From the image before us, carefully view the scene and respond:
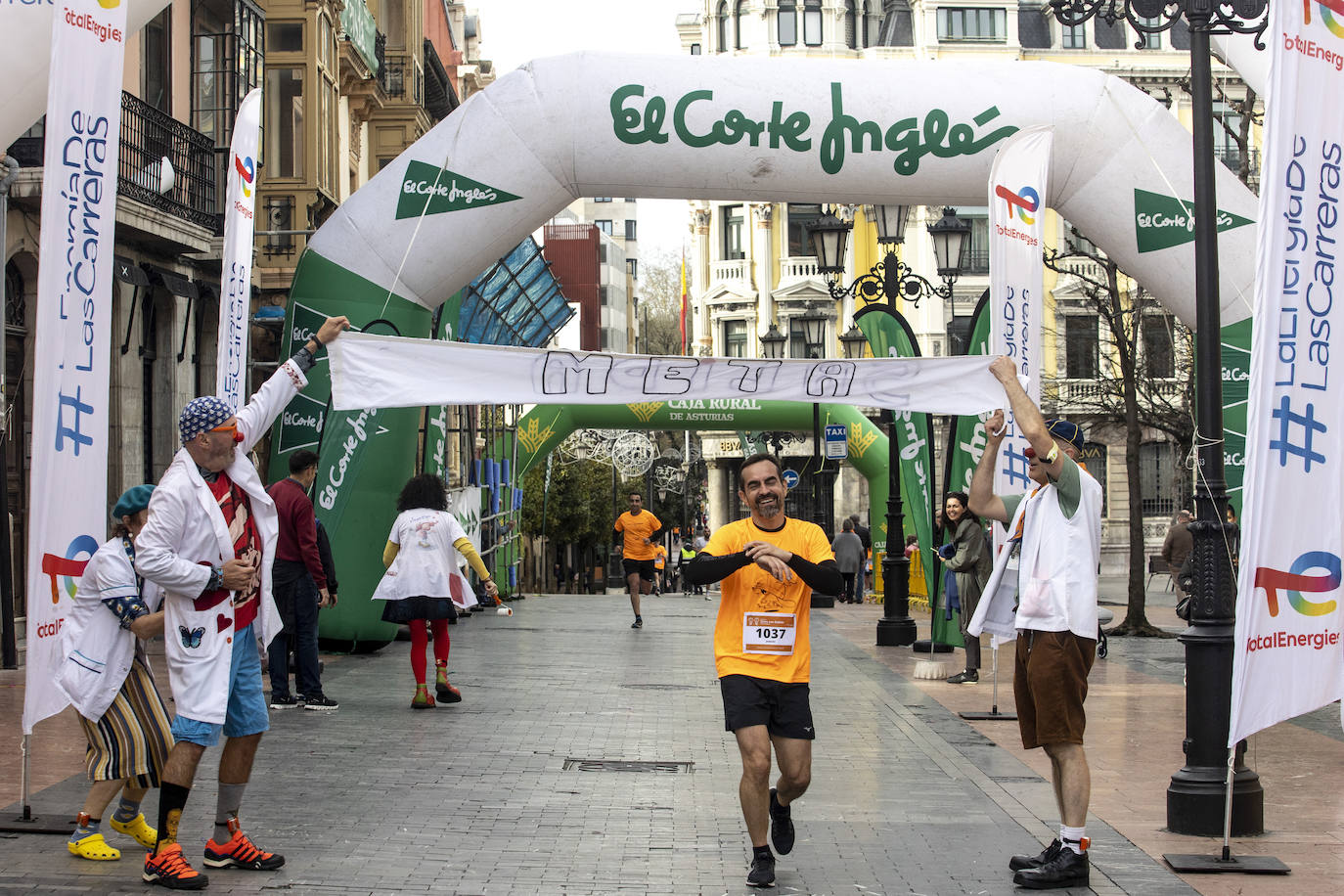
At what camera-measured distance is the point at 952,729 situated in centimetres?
1170

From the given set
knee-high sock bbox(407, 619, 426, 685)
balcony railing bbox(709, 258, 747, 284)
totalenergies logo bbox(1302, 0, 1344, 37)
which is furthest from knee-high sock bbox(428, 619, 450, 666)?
balcony railing bbox(709, 258, 747, 284)

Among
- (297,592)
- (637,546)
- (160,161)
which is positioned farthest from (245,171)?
(637,546)

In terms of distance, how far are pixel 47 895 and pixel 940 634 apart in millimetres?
11093

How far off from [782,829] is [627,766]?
2.93m

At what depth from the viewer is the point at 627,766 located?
9914 mm

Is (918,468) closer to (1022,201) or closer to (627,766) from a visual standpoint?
(1022,201)

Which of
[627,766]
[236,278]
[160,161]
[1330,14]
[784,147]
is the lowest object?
[627,766]

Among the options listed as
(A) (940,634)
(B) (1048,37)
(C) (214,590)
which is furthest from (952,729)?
(B) (1048,37)

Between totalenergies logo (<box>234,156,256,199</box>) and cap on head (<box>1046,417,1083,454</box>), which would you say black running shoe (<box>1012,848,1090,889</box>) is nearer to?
cap on head (<box>1046,417,1083,454</box>)

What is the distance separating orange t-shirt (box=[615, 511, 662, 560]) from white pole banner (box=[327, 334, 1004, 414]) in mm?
11949

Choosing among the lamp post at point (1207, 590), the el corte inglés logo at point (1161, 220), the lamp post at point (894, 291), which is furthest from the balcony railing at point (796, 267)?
the lamp post at point (1207, 590)

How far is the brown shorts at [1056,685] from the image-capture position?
6992 millimetres

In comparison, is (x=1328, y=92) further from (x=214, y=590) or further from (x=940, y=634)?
(x=940, y=634)

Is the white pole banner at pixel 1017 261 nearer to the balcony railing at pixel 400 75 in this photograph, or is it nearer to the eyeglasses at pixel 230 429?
the eyeglasses at pixel 230 429
